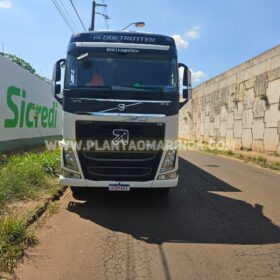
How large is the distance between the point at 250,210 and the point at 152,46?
375cm

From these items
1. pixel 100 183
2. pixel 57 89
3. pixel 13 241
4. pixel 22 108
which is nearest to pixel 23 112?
pixel 22 108

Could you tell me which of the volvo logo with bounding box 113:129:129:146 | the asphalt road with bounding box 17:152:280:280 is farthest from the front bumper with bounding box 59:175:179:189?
the volvo logo with bounding box 113:129:129:146

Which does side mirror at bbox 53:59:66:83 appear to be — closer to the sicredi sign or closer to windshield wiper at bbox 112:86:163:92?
windshield wiper at bbox 112:86:163:92

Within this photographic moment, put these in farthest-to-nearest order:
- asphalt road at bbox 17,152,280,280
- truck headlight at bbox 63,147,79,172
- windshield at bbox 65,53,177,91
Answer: windshield at bbox 65,53,177,91 → truck headlight at bbox 63,147,79,172 → asphalt road at bbox 17,152,280,280

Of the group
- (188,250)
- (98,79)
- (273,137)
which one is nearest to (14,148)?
(98,79)

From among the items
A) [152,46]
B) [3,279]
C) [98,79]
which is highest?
[152,46]

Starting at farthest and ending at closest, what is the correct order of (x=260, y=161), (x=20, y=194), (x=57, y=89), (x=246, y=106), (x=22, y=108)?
(x=246, y=106)
(x=260, y=161)
(x=22, y=108)
(x=57, y=89)
(x=20, y=194)

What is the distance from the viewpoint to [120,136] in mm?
7141

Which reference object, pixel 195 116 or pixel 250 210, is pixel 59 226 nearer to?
pixel 250 210

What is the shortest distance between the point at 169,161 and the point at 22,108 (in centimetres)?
993

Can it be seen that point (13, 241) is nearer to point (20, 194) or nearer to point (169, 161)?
point (20, 194)

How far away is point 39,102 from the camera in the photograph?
1873 cm

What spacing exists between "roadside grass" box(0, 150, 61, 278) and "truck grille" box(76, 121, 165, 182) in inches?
44.6

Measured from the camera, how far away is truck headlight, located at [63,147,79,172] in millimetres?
7180
